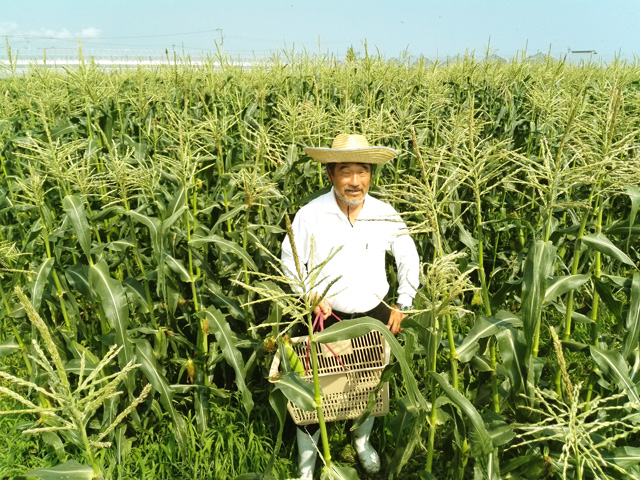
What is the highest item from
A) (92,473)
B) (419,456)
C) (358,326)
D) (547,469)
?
(358,326)

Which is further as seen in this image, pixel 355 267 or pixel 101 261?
pixel 355 267

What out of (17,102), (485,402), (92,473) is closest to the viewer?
(92,473)

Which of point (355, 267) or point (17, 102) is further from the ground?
point (17, 102)

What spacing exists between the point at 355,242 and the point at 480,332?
1.18 meters

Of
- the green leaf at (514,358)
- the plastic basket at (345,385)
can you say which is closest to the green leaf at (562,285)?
the green leaf at (514,358)

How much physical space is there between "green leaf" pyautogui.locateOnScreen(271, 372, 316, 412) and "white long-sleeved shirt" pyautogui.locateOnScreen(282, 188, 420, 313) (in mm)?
1087

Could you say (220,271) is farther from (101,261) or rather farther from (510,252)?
(510,252)

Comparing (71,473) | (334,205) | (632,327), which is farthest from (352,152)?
(71,473)

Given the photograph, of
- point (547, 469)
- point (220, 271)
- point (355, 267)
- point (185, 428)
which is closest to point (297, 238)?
point (355, 267)

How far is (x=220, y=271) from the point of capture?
369 cm

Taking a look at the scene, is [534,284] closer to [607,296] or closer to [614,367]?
[614,367]

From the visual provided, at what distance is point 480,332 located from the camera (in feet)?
7.57

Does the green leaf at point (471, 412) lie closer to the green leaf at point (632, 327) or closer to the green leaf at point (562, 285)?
the green leaf at point (562, 285)

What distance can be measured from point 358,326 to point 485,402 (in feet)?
3.99
